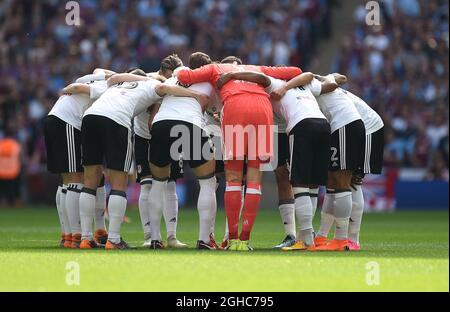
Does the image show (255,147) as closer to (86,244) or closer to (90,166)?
(90,166)

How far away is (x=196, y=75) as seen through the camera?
501 inches

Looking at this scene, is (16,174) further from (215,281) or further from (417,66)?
(215,281)

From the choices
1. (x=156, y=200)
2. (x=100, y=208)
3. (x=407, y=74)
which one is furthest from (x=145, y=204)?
(x=407, y=74)

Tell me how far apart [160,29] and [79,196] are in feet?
54.6

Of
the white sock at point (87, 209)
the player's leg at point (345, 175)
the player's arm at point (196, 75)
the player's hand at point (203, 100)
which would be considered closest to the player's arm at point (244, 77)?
the player's arm at point (196, 75)

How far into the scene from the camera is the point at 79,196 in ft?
43.5

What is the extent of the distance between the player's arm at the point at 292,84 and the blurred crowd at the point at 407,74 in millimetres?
13315

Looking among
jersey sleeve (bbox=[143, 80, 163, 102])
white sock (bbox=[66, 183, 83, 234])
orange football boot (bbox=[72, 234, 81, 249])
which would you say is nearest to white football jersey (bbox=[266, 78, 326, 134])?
jersey sleeve (bbox=[143, 80, 163, 102])

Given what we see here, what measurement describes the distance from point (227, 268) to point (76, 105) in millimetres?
4182

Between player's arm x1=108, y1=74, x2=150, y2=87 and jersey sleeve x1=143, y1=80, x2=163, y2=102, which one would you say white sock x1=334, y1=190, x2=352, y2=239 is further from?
player's arm x1=108, y1=74, x2=150, y2=87

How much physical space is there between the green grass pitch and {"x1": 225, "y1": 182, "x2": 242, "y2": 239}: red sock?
0.39 meters

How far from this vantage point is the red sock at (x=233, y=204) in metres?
12.5

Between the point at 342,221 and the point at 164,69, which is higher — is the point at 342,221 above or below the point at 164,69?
below
